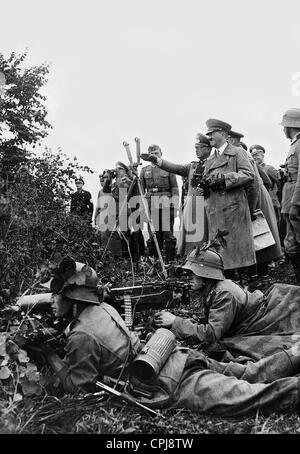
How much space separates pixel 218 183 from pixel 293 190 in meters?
0.99

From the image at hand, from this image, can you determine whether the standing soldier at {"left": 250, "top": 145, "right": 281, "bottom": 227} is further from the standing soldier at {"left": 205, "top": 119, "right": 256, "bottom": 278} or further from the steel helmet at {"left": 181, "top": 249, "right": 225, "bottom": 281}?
the steel helmet at {"left": 181, "top": 249, "right": 225, "bottom": 281}

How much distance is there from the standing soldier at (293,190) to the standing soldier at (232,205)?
50cm

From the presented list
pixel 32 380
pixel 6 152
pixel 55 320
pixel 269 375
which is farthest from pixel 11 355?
pixel 6 152

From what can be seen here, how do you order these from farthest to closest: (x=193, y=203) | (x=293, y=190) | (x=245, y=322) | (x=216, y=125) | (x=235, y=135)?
1. (x=235, y=135)
2. (x=193, y=203)
3. (x=216, y=125)
4. (x=293, y=190)
5. (x=245, y=322)

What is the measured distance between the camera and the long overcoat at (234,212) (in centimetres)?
880

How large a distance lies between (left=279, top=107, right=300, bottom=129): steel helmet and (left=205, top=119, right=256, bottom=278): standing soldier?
665 mm

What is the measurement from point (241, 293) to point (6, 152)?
10048 millimetres

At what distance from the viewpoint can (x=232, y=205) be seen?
8.89m

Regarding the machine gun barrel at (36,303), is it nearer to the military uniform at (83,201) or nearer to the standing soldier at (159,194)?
the standing soldier at (159,194)

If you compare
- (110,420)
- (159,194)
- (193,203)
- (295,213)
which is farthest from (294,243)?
(159,194)

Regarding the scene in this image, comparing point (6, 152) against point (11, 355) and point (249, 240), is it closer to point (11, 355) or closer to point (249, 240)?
point (249, 240)

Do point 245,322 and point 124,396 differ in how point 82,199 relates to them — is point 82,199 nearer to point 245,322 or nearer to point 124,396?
point 245,322

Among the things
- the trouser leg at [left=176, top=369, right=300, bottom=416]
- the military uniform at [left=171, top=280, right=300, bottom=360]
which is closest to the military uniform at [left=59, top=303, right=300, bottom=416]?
the trouser leg at [left=176, top=369, right=300, bottom=416]
